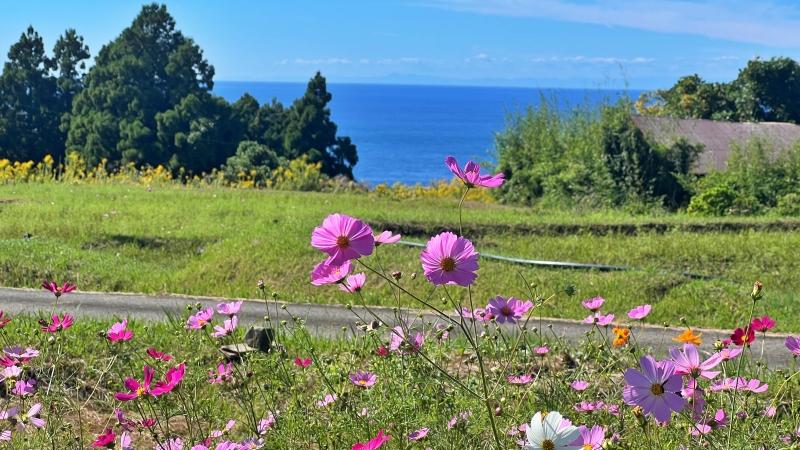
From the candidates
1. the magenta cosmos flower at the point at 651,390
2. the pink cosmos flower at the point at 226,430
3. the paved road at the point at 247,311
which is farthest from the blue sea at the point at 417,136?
the magenta cosmos flower at the point at 651,390

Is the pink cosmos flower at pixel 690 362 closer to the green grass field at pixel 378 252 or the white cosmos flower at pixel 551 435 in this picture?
the white cosmos flower at pixel 551 435

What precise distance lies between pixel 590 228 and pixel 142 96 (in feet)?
69.2

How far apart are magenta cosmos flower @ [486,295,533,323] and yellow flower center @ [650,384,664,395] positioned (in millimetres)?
549

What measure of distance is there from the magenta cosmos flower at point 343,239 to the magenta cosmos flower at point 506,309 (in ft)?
2.19

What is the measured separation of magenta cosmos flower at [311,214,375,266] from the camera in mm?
1353

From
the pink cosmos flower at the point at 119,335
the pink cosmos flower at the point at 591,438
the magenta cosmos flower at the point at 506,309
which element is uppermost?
the magenta cosmos flower at the point at 506,309

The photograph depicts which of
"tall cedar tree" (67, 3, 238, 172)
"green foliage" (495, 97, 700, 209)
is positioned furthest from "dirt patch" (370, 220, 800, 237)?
"tall cedar tree" (67, 3, 238, 172)

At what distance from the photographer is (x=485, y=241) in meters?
7.54

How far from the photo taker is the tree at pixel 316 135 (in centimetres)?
2688

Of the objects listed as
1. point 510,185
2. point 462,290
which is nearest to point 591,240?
point 462,290

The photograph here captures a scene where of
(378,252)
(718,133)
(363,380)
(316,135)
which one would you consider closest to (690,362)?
(363,380)

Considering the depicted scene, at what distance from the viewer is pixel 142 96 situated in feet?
84.7

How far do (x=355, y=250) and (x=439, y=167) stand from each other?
226ft

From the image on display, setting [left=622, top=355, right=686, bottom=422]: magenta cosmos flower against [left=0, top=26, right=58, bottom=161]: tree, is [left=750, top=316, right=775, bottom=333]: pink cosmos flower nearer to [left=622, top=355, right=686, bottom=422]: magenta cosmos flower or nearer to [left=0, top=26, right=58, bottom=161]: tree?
[left=622, top=355, right=686, bottom=422]: magenta cosmos flower
